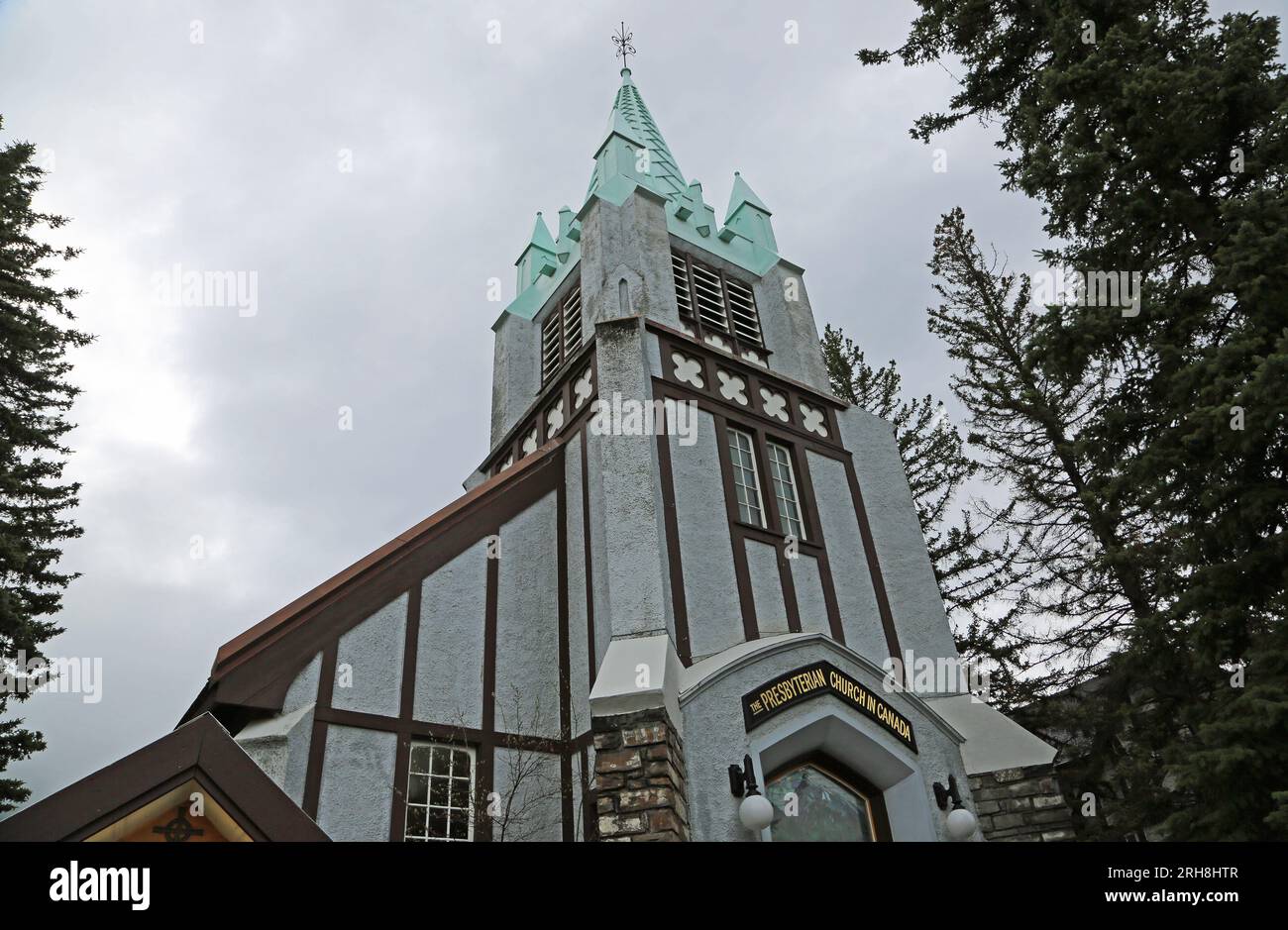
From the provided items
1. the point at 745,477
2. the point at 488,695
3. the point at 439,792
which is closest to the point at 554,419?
the point at 745,477

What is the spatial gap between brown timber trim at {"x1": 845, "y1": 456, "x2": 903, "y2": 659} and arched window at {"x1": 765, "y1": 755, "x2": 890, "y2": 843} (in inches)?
88.8

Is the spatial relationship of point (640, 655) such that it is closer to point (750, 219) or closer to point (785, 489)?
point (785, 489)

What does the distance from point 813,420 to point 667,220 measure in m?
5.52

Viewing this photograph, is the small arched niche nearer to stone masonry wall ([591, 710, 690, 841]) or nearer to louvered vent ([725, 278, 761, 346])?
stone masonry wall ([591, 710, 690, 841])

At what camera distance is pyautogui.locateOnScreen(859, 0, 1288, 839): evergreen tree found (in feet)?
23.2

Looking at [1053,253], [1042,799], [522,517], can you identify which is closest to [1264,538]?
[1053,253]

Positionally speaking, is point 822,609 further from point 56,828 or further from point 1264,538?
point 56,828

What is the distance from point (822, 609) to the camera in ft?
39.5

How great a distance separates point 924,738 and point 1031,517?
8.94 m

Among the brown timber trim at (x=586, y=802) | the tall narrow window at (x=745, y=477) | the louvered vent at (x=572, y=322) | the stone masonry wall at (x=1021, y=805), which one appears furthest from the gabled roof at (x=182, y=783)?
the louvered vent at (x=572, y=322)

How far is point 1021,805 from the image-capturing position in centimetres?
1049

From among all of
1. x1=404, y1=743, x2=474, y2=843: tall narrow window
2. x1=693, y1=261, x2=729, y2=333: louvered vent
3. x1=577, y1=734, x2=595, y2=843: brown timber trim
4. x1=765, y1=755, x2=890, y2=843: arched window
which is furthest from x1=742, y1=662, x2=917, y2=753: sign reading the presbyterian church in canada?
x1=693, y1=261, x2=729, y2=333: louvered vent
